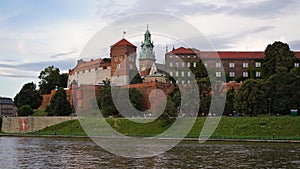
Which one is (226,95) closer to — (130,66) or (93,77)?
(130,66)

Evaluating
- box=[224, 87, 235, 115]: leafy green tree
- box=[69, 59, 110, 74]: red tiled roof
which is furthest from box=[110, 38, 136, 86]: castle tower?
box=[224, 87, 235, 115]: leafy green tree

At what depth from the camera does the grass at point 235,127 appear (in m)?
33.8

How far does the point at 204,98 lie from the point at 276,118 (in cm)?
870

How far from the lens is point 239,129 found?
36.0 meters

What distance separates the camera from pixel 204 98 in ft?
142

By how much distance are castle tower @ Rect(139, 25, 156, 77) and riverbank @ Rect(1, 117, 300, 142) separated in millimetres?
35825

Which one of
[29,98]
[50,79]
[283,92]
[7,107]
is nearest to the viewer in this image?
[283,92]

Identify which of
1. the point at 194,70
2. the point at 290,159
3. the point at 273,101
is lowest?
Answer: the point at 290,159

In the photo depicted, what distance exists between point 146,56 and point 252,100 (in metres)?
43.1

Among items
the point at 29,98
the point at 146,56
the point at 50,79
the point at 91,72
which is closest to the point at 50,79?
the point at 50,79

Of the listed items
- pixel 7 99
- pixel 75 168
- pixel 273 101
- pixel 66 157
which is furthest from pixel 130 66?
pixel 75 168

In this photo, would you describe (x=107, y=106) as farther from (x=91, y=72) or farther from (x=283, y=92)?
(x=91, y=72)

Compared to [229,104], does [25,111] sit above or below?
below

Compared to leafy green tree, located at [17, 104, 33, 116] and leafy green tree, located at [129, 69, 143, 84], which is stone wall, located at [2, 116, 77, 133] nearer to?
leafy green tree, located at [17, 104, 33, 116]
